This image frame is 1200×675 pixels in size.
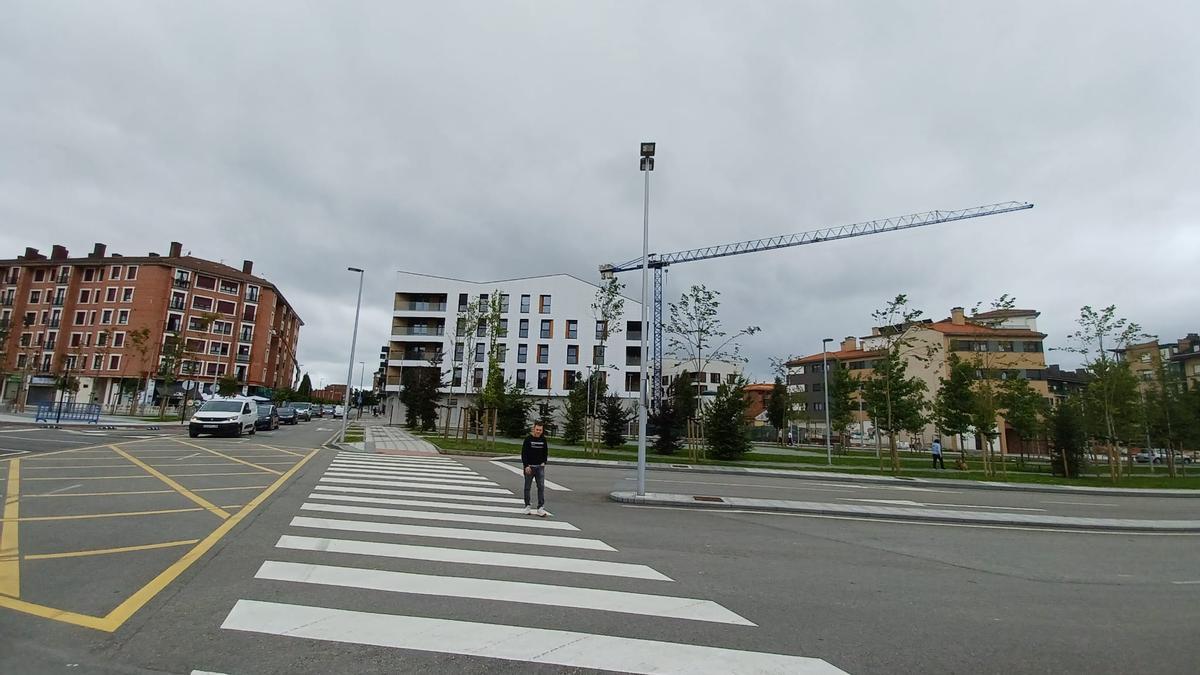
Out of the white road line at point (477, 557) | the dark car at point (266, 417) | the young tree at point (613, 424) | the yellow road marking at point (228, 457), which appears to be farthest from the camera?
the dark car at point (266, 417)

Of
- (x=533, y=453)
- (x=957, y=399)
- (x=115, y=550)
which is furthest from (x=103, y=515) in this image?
(x=957, y=399)

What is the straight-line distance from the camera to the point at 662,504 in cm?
1264

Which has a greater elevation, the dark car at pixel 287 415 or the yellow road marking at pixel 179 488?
the dark car at pixel 287 415

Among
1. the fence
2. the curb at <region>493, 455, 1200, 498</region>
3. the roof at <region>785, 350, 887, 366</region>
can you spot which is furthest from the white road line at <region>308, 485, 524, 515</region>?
the roof at <region>785, 350, 887, 366</region>

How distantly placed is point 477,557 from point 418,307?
58.2 meters

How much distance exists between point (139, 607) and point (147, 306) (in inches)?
3156

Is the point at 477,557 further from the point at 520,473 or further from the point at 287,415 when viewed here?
the point at 287,415

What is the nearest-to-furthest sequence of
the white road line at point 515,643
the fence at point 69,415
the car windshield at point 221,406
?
the white road line at point 515,643
the car windshield at point 221,406
the fence at point 69,415

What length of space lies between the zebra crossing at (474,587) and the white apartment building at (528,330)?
50087mm

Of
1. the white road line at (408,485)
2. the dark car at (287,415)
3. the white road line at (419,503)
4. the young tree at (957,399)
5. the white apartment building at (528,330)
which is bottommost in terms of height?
the white road line at (419,503)

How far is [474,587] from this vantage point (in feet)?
18.7

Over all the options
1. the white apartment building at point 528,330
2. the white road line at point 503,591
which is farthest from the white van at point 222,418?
the white apartment building at point 528,330

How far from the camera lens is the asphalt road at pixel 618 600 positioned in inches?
164

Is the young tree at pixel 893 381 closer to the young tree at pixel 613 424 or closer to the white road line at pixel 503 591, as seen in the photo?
the young tree at pixel 613 424
